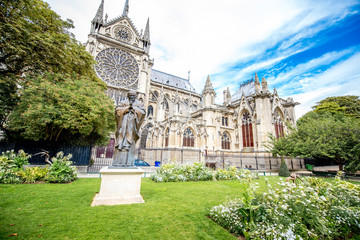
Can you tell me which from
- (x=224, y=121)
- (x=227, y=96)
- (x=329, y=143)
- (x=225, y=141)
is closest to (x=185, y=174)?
(x=329, y=143)

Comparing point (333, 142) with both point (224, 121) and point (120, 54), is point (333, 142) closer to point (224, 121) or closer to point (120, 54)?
point (224, 121)

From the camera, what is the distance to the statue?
16.3 feet

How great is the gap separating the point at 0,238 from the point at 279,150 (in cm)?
1920

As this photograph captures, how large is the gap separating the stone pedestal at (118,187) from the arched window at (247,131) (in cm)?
2112

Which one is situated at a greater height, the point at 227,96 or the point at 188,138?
the point at 227,96

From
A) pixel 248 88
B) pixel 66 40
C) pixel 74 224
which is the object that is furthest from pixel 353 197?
pixel 248 88

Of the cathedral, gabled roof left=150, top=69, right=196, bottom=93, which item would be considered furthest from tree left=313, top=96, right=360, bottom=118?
gabled roof left=150, top=69, right=196, bottom=93

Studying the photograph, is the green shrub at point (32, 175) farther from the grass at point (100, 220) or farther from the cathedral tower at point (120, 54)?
the cathedral tower at point (120, 54)

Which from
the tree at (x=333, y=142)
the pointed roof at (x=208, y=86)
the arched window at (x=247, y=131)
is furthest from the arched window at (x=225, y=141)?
the tree at (x=333, y=142)

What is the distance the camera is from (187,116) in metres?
22.0

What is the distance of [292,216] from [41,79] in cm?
1407

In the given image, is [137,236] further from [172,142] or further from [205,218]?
[172,142]

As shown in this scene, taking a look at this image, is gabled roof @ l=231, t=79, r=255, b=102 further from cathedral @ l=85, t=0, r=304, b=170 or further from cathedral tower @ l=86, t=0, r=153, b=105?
cathedral tower @ l=86, t=0, r=153, b=105

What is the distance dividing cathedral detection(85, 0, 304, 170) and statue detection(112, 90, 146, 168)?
11.5 m
